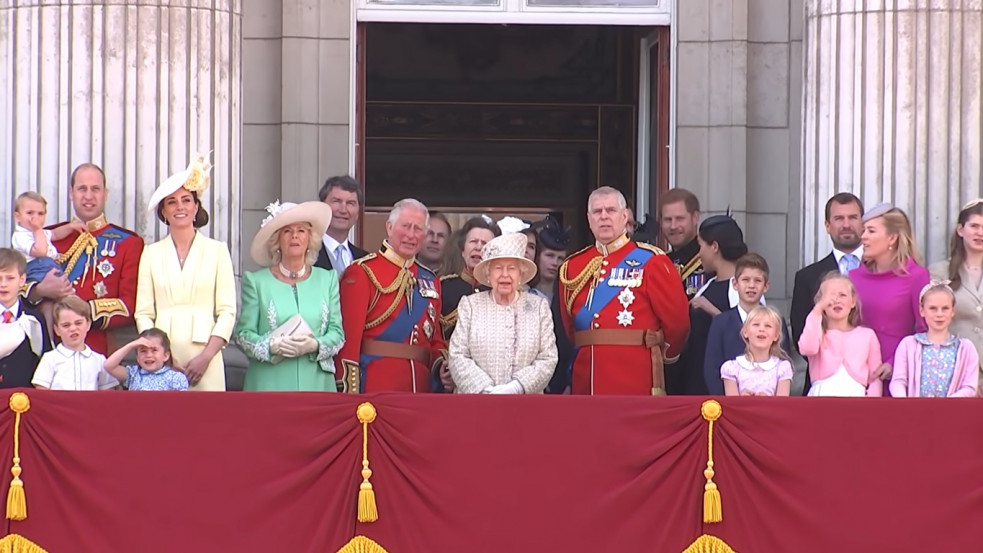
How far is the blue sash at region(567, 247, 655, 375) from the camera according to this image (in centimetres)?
1070

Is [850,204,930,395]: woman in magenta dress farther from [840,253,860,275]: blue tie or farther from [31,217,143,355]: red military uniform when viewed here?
[31,217,143,355]: red military uniform

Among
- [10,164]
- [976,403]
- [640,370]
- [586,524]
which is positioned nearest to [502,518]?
[586,524]

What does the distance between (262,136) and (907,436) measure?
4954mm

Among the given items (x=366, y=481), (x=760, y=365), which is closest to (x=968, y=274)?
(x=760, y=365)

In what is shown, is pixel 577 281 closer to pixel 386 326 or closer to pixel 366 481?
pixel 386 326

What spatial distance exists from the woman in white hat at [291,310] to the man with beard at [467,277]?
34.0 inches

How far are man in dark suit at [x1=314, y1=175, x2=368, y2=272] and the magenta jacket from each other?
9.96 ft

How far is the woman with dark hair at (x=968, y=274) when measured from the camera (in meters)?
10.4

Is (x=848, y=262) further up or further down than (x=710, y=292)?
further up

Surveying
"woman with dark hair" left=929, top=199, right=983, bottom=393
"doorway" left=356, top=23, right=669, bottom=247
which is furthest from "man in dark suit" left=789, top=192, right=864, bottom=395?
"doorway" left=356, top=23, right=669, bottom=247

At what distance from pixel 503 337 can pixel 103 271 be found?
2079 millimetres

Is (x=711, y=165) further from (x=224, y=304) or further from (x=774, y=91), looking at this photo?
(x=224, y=304)

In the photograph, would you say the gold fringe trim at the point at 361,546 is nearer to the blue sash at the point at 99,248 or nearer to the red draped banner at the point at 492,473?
the red draped banner at the point at 492,473

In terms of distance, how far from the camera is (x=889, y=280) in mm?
10484
